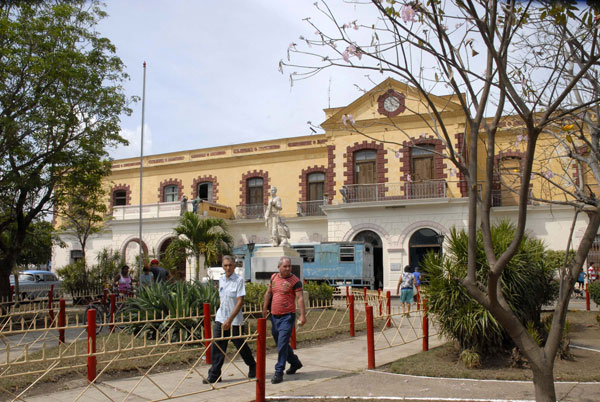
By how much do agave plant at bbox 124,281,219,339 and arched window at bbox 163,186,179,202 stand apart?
74.7 ft

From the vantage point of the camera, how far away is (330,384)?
6.96 meters

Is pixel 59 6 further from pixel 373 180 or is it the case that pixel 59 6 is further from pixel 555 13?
pixel 373 180

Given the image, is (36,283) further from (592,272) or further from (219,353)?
(592,272)

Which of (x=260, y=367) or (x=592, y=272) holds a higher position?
(x=592, y=272)

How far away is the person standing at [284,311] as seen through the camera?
7.01 meters

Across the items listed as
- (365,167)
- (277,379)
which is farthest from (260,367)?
(365,167)

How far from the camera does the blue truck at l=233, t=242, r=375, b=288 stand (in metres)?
24.1

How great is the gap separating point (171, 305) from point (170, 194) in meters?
24.2

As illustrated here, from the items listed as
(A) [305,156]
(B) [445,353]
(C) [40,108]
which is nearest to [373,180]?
(A) [305,156]

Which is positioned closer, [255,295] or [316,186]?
[255,295]

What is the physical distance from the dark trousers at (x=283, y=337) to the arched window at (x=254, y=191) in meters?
24.1

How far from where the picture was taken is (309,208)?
29.9 metres

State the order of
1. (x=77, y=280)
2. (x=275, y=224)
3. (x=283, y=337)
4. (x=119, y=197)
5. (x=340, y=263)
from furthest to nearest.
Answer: (x=119, y=197) → (x=340, y=263) → (x=77, y=280) → (x=275, y=224) → (x=283, y=337)

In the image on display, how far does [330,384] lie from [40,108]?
10.8 meters
